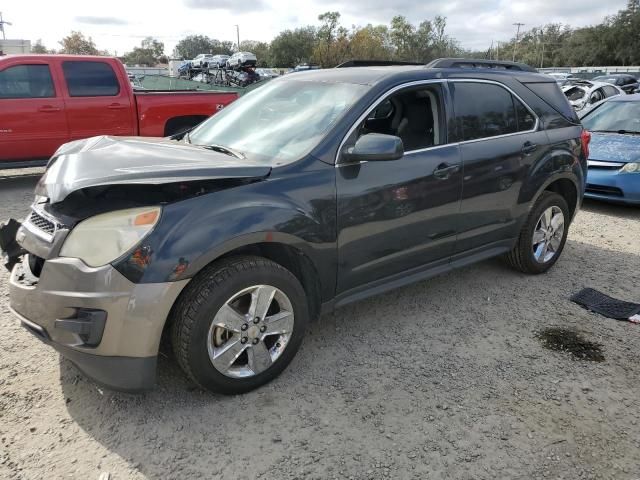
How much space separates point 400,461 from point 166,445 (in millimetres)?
1155

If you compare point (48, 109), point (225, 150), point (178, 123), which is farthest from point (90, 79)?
point (225, 150)

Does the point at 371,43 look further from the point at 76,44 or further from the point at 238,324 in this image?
the point at 238,324

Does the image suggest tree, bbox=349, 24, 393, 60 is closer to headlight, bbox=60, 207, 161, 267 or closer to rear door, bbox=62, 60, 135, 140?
rear door, bbox=62, 60, 135, 140

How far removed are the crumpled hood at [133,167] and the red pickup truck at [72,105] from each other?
498cm

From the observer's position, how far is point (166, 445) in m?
2.52

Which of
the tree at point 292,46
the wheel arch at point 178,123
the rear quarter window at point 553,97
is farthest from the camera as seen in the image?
the tree at point 292,46

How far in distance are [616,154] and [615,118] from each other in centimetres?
128

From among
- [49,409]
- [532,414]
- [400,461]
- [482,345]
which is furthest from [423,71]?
[49,409]

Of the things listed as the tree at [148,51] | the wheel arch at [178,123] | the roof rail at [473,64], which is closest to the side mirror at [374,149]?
the roof rail at [473,64]

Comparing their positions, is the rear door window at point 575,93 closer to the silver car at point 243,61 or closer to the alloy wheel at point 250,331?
the alloy wheel at point 250,331

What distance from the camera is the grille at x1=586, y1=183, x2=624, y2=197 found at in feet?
22.3

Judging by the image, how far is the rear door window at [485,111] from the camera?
149 inches

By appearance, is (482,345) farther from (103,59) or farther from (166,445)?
(103,59)

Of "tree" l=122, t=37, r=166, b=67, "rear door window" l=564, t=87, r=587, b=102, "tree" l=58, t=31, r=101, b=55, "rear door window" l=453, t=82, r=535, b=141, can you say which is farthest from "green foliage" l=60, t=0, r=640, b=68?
"rear door window" l=453, t=82, r=535, b=141
